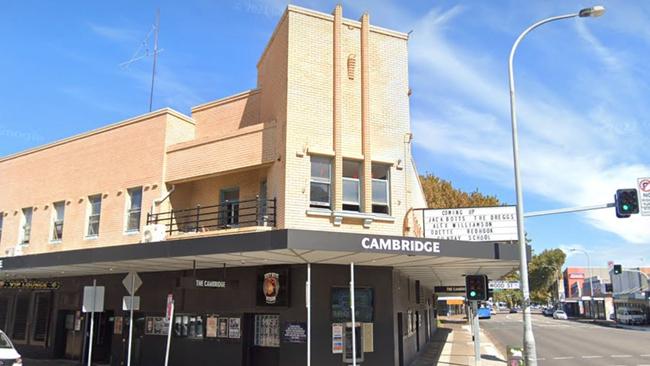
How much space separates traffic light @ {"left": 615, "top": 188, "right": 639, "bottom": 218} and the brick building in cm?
331

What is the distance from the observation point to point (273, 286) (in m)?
16.5

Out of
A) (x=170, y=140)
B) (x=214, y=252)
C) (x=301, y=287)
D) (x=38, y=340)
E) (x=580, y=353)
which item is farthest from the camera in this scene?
(x=580, y=353)

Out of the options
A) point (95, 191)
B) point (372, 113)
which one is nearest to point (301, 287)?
point (372, 113)

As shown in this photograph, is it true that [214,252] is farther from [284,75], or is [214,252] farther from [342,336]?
[284,75]

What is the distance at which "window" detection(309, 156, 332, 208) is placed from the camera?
1635cm

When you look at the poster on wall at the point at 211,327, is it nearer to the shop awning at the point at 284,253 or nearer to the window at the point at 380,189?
the shop awning at the point at 284,253

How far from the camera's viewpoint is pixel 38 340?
942 inches

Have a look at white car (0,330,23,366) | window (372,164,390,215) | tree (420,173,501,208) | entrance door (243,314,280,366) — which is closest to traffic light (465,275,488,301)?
window (372,164,390,215)

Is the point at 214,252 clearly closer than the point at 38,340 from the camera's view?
Yes

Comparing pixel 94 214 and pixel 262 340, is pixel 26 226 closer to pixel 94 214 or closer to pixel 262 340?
pixel 94 214

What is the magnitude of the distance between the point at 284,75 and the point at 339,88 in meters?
1.70

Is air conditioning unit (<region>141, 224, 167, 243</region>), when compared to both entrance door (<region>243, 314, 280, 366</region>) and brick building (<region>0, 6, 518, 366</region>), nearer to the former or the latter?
brick building (<region>0, 6, 518, 366</region>)

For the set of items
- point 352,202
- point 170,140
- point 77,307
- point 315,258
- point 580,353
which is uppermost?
point 170,140

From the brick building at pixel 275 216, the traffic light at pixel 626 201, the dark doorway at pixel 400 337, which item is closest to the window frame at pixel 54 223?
the brick building at pixel 275 216
